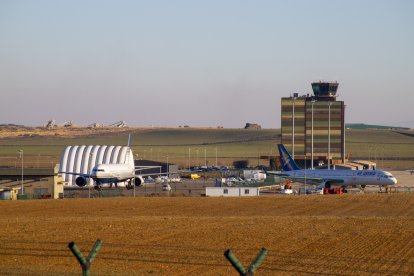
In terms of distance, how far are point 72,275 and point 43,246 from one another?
29.8 feet

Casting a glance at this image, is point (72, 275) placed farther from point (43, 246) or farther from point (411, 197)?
point (411, 197)

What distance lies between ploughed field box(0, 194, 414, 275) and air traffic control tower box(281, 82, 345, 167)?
12262 cm

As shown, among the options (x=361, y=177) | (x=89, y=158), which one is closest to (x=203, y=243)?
(x=361, y=177)

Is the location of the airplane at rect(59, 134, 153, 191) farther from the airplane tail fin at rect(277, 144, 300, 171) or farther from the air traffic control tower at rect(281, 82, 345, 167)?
the air traffic control tower at rect(281, 82, 345, 167)

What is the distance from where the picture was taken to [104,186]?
117375 mm

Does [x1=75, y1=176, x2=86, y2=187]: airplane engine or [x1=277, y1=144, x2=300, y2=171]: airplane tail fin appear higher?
[x1=277, y1=144, x2=300, y2=171]: airplane tail fin

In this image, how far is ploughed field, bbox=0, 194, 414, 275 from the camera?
93.7 feet

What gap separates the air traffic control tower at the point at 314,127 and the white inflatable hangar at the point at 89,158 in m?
60.8

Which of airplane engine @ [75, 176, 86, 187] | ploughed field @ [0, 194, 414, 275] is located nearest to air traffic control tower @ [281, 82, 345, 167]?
airplane engine @ [75, 176, 86, 187]

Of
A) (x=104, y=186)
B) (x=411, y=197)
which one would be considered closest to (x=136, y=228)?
(x=411, y=197)

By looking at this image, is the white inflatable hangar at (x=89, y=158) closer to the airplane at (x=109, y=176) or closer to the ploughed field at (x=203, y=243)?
the airplane at (x=109, y=176)

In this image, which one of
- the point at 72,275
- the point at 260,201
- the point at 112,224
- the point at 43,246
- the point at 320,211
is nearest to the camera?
the point at 72,275

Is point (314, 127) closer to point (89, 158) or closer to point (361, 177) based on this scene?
point (89, 158)

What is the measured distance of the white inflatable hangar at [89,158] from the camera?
129625mm
